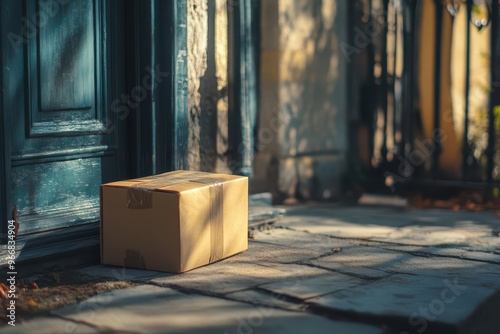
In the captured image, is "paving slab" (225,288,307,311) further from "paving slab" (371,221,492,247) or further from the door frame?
"paving slab" (371,221,492,247)

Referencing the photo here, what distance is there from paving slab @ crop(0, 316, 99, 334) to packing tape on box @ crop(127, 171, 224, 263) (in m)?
0.83

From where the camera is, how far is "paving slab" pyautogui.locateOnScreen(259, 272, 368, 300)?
354 centimetres

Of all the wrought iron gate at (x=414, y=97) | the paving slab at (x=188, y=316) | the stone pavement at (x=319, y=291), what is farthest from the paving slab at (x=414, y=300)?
the wrought iron gate at (x=414, y=97)

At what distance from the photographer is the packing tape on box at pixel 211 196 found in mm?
3855

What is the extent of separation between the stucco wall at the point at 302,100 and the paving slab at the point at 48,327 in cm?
299

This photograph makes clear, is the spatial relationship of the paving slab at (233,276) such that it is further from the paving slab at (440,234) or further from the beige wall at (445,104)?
the beige wall at (445,104)

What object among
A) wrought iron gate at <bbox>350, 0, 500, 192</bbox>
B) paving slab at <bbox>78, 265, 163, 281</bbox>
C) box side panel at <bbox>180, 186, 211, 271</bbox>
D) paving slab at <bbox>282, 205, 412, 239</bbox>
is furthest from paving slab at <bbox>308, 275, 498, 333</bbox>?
wrought iron gate at <bbox>350, 0, 500, 192</bbox>

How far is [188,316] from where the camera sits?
321cm

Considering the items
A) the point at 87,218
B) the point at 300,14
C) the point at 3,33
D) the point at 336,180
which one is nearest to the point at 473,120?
the point at 336,180

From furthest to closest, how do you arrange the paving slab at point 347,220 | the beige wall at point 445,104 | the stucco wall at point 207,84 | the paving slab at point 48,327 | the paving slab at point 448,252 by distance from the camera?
the beige wall at point 445,104 → the paving slab at point 347,220 → the stucco wall at point 207,84 → the paving slab at point 448,252 → the paving slab at point 48,327

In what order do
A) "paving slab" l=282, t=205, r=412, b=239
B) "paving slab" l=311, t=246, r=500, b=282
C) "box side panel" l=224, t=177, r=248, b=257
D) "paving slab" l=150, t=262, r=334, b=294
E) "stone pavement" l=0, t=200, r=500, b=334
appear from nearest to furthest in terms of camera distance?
"stone pavement" l=0, t=200, r=500, b=334, "paving slab" l=150, t=262, r=334, b=294, "paving slab" l=311, t=246, r=500, b=282, "box side panel" l=224, t=177, r=248, b=257, "paving slab" l=282, t=205, r=412, b=239

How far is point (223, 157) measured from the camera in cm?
507

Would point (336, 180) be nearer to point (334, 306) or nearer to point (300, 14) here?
point (300, 14)

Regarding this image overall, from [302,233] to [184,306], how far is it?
69.6 inches
